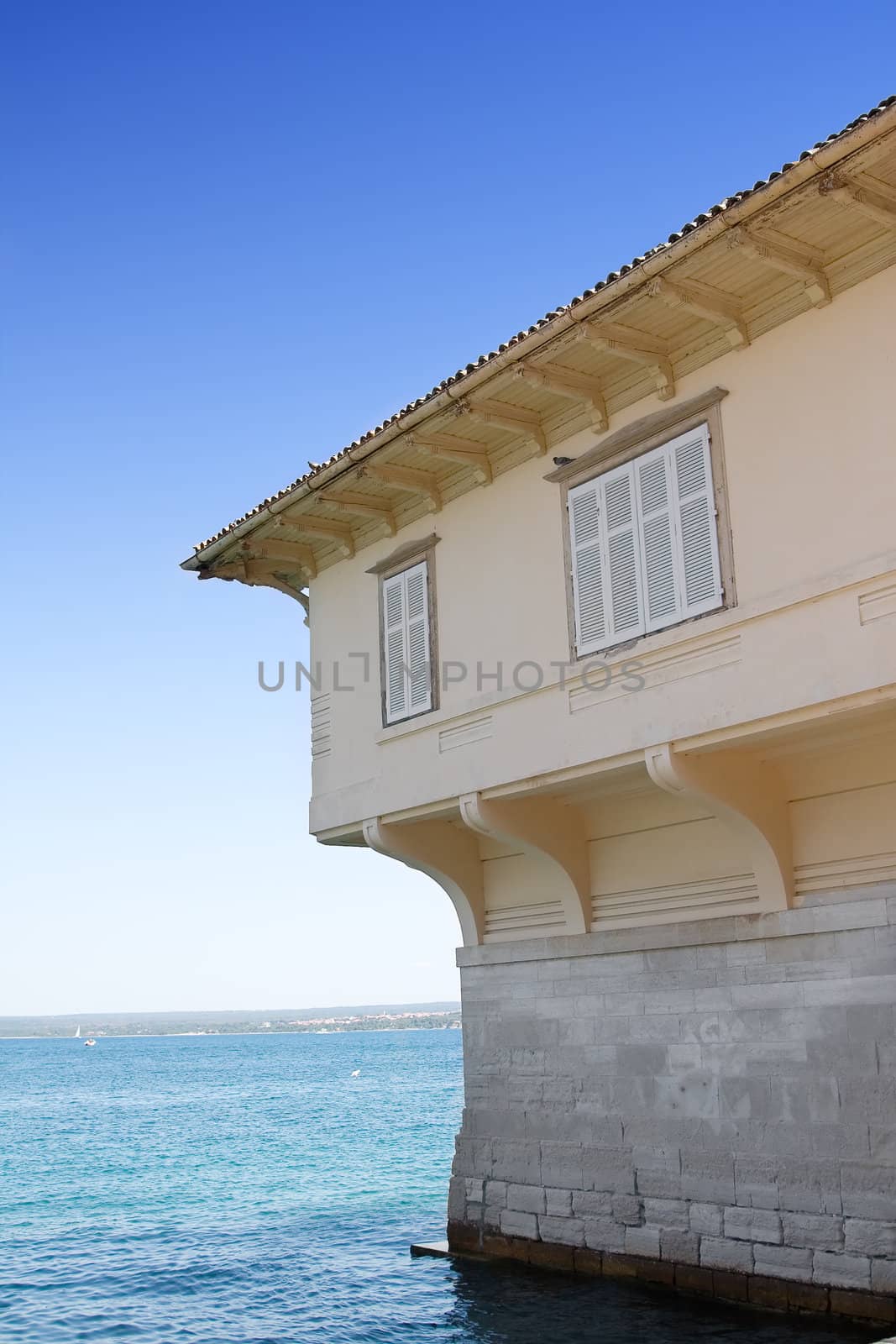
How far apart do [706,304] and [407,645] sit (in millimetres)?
4870

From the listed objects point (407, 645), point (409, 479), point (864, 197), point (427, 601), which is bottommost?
point (407, 645)

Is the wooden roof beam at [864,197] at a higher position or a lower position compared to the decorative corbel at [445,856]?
higher

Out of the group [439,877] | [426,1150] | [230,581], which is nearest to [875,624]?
[439,877]

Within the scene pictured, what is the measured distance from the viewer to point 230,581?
51.4ft

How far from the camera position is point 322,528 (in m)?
14.8

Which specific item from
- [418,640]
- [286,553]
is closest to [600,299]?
[418,640]

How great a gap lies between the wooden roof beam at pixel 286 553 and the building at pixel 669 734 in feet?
2.48

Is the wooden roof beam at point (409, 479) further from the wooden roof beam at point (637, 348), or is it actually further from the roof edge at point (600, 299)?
the wooden roof beam at point (637, 348)

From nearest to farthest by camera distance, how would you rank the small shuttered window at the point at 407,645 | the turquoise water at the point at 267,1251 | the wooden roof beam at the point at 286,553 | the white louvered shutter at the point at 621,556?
the white louvered shutter at the point at 621,556
the turquoise water at the point at 267,1251
the small shuttered window at the point at 407,645
the wooden roof beam at the point at 286,553

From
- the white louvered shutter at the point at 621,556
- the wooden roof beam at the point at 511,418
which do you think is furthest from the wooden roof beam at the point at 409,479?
the white louvered shutter at the point at 621,556

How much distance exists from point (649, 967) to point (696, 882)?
928 millimetres

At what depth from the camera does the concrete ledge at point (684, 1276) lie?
31.4ft

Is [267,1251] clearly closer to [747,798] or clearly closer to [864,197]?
[747,798]

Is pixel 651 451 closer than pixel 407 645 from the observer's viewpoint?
Yes
